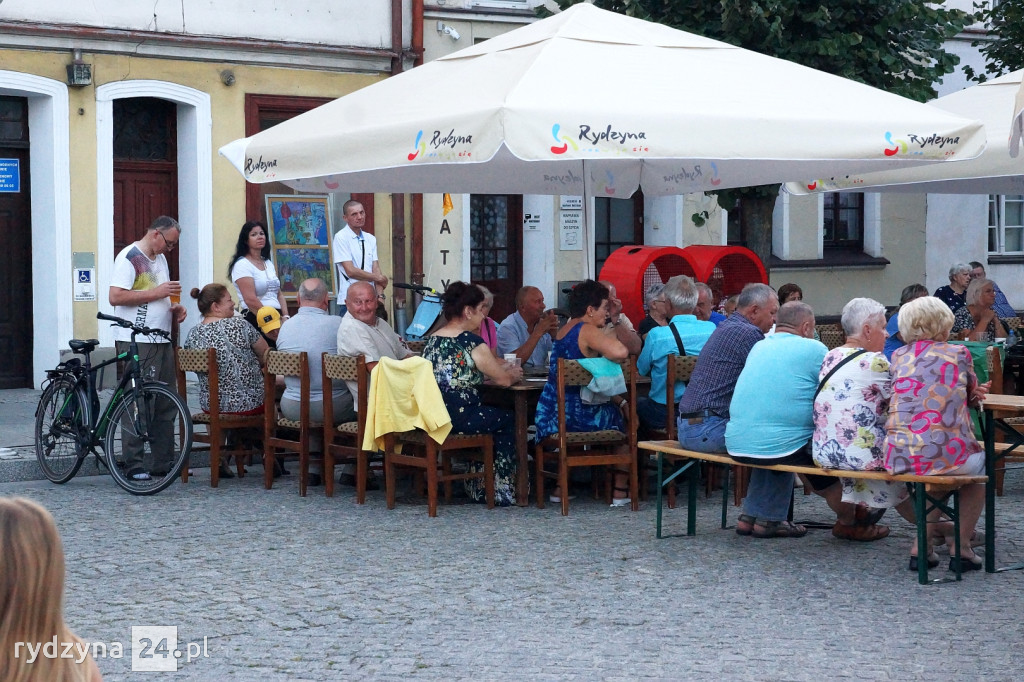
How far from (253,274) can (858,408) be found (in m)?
5.73

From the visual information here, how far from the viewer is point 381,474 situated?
1003cm

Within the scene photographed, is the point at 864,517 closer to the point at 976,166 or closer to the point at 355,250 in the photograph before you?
the point at 976,166

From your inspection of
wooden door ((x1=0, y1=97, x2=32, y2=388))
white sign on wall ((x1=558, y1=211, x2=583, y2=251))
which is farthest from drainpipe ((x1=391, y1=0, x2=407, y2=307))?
wooden door ((x1=0, y1=97, x2=32, y2=388))

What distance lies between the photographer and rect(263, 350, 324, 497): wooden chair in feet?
29.6

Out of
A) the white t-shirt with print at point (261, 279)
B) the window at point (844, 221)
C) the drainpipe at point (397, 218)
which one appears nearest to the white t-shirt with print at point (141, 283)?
the white t-shirt with print at point (261, 279)

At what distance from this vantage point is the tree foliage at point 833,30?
46.0 ft

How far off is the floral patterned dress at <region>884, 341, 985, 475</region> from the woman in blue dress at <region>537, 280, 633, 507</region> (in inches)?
82.7

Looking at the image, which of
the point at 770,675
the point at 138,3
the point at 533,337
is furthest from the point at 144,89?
the point at 770,675

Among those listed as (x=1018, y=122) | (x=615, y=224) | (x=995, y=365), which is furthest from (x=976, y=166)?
(x=615, y=224)

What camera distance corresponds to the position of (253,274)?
36.8ft

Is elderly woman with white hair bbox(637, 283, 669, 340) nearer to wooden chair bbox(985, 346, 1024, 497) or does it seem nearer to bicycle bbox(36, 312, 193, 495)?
wooden chair bbox(985, 346, 1024, 497)

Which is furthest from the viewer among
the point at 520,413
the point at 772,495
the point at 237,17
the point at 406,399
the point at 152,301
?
the point at 237,17

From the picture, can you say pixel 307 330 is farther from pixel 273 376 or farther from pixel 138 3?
pixel 138 3

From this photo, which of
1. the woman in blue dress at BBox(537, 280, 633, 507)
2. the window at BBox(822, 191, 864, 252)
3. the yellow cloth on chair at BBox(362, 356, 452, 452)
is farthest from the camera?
the window at BBox(822, 191, 864, 252)
